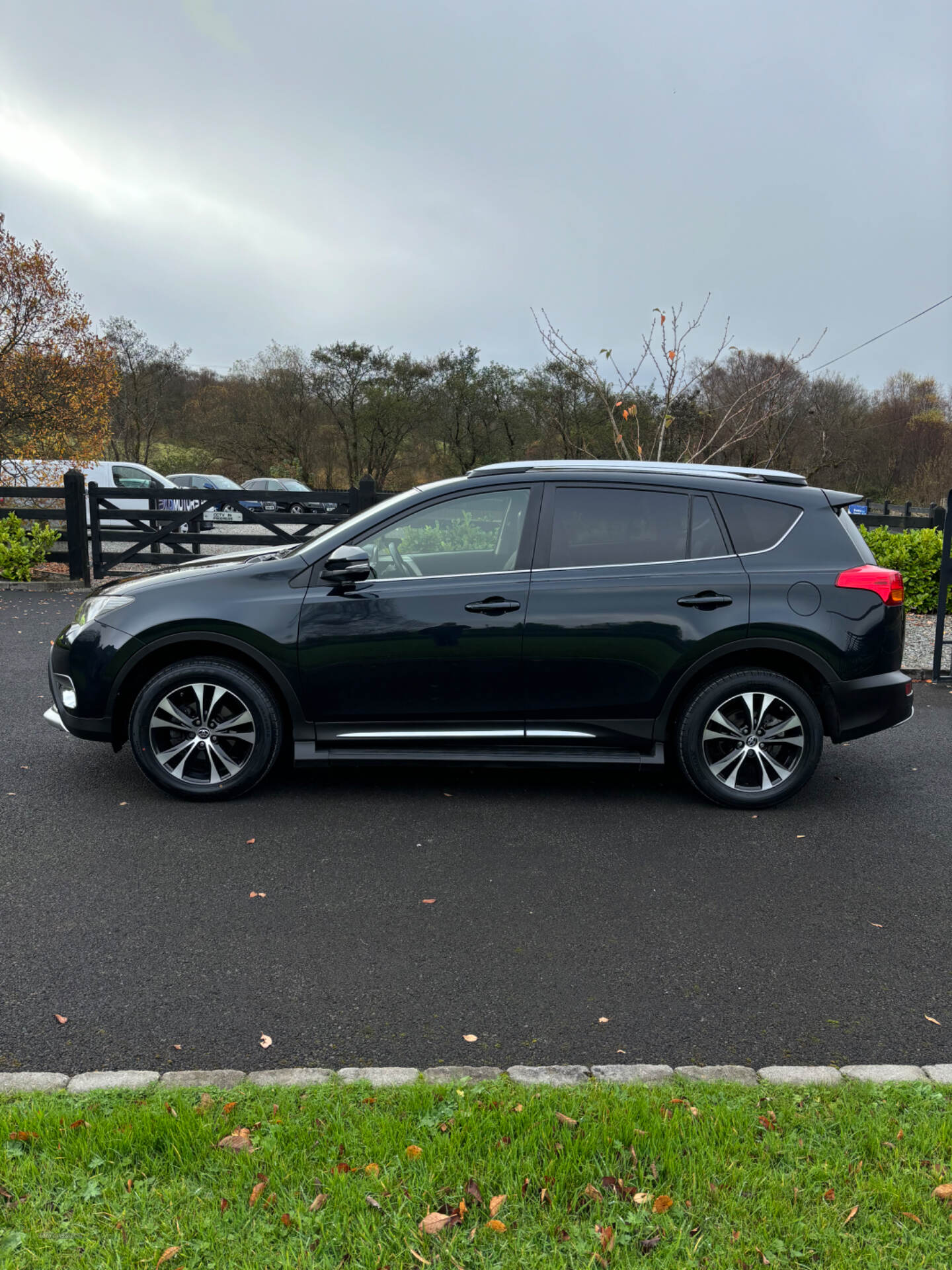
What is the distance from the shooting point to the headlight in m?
5.09

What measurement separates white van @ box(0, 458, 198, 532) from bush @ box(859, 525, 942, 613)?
33.9 ft

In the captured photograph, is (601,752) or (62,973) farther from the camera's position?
(601,752)

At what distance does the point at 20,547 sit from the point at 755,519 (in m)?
12.1

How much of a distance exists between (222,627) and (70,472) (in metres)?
10.3

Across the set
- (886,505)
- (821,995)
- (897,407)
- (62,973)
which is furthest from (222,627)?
(897,407)

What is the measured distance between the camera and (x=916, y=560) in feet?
40.2

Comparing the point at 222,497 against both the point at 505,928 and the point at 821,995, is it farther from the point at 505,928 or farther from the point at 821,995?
the point at 821,995

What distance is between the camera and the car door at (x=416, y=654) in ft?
16.3

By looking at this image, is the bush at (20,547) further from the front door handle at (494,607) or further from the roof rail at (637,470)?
the front door handle at (494,607)

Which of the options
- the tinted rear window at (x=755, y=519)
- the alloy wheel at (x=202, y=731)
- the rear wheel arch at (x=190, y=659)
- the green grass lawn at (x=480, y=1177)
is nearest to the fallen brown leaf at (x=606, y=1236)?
the green grass lawn at (x=480, y=1177)

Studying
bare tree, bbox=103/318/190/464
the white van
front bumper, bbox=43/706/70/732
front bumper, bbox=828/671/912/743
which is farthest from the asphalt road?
bare tree, bbox=103/318/190/464

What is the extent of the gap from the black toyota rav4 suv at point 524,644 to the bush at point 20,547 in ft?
32.2

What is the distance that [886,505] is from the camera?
89.5 feet

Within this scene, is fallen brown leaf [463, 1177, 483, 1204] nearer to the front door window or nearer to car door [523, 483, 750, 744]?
car door [523, 483, 750, 744]
